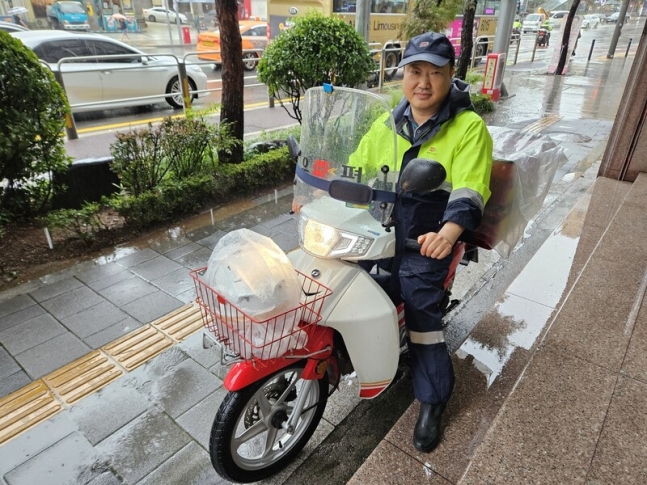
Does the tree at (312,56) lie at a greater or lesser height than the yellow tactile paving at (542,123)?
greater

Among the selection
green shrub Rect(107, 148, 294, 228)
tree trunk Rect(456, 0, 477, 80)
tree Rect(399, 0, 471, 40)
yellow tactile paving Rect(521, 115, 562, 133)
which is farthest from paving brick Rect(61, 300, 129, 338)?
tree trunk Rect(456, 0, 477, 80)

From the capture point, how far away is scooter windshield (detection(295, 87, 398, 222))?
1.75 meters

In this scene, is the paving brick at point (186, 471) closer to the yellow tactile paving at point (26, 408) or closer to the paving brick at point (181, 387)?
the paving brick at point (181, 387)

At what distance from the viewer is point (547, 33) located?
1086 inches

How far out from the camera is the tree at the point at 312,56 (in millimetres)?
5645

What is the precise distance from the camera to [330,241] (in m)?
1.80

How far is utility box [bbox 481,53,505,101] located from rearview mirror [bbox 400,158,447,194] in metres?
10.8

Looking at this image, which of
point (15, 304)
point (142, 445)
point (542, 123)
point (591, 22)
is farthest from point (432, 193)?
point (591, 22)

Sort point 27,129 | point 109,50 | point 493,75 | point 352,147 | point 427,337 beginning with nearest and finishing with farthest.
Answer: point 352,147
point 427,337
point 27,129
point 109,50
point 493,75

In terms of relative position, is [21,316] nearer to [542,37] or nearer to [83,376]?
[83,376]

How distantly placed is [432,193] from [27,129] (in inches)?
137

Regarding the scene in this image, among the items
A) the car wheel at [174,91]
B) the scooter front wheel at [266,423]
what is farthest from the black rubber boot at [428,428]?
the car wheel at [174,91]

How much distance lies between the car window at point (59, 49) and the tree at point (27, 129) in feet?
16.3

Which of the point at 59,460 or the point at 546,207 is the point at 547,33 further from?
the point at 59,460
